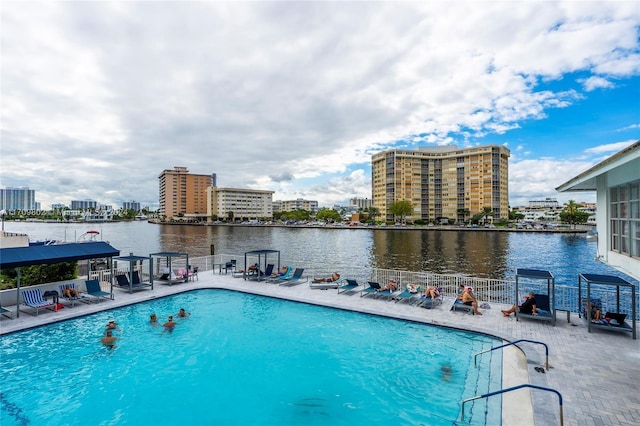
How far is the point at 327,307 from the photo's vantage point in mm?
15086

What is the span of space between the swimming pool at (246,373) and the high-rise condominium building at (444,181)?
448ft

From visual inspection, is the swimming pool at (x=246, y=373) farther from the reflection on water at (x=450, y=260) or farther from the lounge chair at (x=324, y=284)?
the reflection on water at (x=450, y=260)

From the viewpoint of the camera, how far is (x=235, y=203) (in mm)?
184375

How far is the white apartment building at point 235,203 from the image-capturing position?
Result: 181m

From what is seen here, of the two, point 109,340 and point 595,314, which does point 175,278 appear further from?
point 595,314

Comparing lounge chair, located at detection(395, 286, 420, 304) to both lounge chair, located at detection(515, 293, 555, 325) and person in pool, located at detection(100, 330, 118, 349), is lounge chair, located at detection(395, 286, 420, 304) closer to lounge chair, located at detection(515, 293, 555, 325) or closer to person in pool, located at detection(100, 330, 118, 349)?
lounge chair, located at detection(515, 293, 555, 325)

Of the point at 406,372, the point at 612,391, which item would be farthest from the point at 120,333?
the point at 612,391

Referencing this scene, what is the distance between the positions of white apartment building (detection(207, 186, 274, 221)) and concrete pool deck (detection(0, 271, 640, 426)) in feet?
548

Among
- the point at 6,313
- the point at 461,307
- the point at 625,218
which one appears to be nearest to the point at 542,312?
the point at 461,307

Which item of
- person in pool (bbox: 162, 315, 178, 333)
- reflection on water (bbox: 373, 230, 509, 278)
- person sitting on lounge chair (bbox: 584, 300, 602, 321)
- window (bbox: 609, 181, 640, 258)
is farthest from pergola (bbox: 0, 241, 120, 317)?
reflection on water (bbox: 373, 230, 509, 278)

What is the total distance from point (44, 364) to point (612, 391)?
50.1 ft

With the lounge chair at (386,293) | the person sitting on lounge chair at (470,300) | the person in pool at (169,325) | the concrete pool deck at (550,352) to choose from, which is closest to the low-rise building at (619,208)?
the concrete pool deck at (550,352)

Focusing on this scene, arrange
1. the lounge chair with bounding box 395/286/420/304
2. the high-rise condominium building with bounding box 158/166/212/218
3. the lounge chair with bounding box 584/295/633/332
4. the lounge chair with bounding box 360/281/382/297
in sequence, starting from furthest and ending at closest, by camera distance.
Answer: the high-rise condominium building with bounding box 158/166/212/218
the lounge chair with bounding box 360/281/382/297
the lounge chair with bounding box 395/286/420/304
the lounge chair with bounding box 584/295/633/332

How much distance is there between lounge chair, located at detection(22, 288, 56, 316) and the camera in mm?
13484
